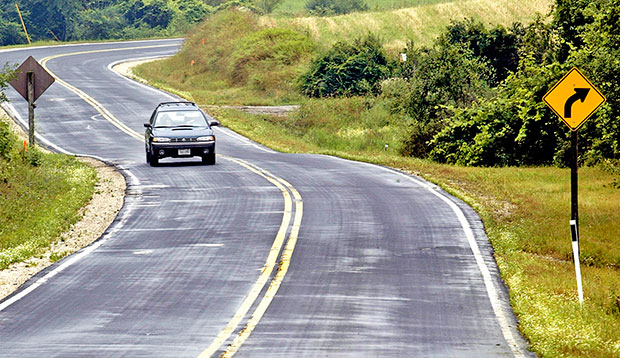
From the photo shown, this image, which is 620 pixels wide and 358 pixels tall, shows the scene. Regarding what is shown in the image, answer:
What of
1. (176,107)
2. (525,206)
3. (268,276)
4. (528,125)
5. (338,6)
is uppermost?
(338,6)

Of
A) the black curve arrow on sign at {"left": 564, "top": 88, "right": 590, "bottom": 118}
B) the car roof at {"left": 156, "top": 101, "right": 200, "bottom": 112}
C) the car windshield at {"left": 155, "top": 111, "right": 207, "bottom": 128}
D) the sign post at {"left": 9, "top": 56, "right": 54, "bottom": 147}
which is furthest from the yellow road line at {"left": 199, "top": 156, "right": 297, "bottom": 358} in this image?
the sign post at {"left": 9, "top": 56, "right": 54, "bottom": 147}

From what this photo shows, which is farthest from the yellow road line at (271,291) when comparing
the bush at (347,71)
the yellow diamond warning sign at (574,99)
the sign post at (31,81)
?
the bush at (347,71)

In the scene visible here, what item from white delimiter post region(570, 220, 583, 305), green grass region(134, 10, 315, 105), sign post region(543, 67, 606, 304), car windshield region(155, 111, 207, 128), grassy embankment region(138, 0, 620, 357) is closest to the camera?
grassy embankment region(138, 0, 620, 357)

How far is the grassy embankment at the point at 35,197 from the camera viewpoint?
16.1m

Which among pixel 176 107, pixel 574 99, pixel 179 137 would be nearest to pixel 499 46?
pixel 176 107

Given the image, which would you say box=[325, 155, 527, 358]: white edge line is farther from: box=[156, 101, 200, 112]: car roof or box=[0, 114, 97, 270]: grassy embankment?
box=[156, 101, 200, 112]: car roof

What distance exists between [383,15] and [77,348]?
65.1 meters

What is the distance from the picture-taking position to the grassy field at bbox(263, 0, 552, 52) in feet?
225

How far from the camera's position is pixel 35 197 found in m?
21.8

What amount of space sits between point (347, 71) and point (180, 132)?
30.4 m

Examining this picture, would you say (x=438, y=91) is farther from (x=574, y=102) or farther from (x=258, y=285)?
(x=258, y=285)

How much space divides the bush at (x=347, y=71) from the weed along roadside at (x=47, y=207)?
88.3 ft

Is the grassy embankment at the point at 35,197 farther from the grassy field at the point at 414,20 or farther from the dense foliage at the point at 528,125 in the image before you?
the grassy field at the point at 414,20

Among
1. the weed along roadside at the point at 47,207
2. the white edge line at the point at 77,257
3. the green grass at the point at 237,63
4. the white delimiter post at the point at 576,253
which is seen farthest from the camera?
the green grass at the point at 237,63
